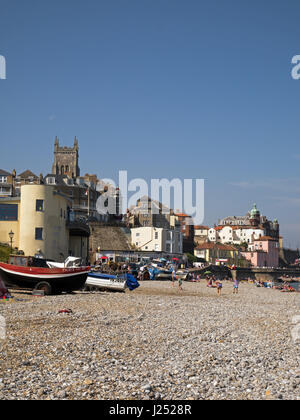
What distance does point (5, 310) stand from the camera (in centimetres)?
2186

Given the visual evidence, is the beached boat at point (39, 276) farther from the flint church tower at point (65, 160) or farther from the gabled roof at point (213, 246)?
the flint church tower at point (65, 160)

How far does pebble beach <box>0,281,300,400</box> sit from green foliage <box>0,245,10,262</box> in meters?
19.1

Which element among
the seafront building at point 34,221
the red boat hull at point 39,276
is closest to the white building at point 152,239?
the seafront building at point 34,221

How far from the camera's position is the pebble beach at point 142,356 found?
36.0 feet

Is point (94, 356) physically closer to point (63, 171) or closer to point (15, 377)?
point (15, 377)

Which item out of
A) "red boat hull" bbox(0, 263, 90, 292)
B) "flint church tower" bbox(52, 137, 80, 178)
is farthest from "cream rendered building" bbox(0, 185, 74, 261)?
"flint church tower" bbox(52, 137, 80, 178)

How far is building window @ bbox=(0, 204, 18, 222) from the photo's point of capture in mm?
47531

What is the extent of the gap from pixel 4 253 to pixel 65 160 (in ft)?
377

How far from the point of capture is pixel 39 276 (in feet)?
98.1

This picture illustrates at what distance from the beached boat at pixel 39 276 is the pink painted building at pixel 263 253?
12842 centimetres

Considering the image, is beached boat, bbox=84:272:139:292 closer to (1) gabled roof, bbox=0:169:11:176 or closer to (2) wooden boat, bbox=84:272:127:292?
(2) wooden boat, bbox=84:272:127:292

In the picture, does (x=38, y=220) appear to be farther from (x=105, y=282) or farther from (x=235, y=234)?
(x=235, y=234)

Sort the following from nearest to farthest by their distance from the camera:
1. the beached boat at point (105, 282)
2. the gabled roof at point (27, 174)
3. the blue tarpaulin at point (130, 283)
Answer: the beached boat at point (105, 282) → the blue tarpaulin at point (130, 283) → the gabled roof at point (27, 174)

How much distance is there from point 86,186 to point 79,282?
8414 centimetres
